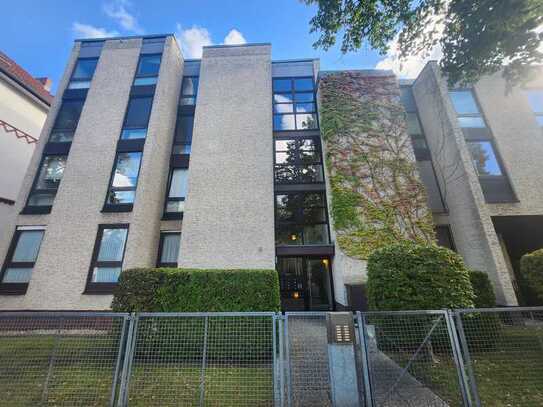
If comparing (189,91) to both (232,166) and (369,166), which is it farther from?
(369,166)

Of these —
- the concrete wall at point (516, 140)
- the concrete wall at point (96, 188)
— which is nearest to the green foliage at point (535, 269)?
the concrete wall at point (516, 140)

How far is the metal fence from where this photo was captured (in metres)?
3.59

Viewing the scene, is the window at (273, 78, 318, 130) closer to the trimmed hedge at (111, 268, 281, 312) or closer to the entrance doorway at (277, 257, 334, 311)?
the entrance doorway at (277, 257, 334, 311)

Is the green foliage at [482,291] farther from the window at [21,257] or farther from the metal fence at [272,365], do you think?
the window at [21,257]

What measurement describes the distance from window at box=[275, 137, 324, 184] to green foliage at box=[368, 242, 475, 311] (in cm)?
599

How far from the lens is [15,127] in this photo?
12.5m

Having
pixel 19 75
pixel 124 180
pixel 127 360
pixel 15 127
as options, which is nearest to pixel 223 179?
pixel 124 180

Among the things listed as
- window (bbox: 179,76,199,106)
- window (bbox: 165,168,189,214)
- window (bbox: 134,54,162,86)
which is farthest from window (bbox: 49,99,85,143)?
window (bbox: 165,168,189,214)

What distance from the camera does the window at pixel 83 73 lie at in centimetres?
1167

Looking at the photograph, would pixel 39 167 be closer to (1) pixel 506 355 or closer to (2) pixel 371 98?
(2) pixel 371 98

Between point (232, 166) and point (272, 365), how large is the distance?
7.93m

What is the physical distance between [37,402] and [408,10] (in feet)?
37.9

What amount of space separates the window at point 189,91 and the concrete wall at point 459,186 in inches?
463

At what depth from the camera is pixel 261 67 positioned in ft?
Answer: 41.2
